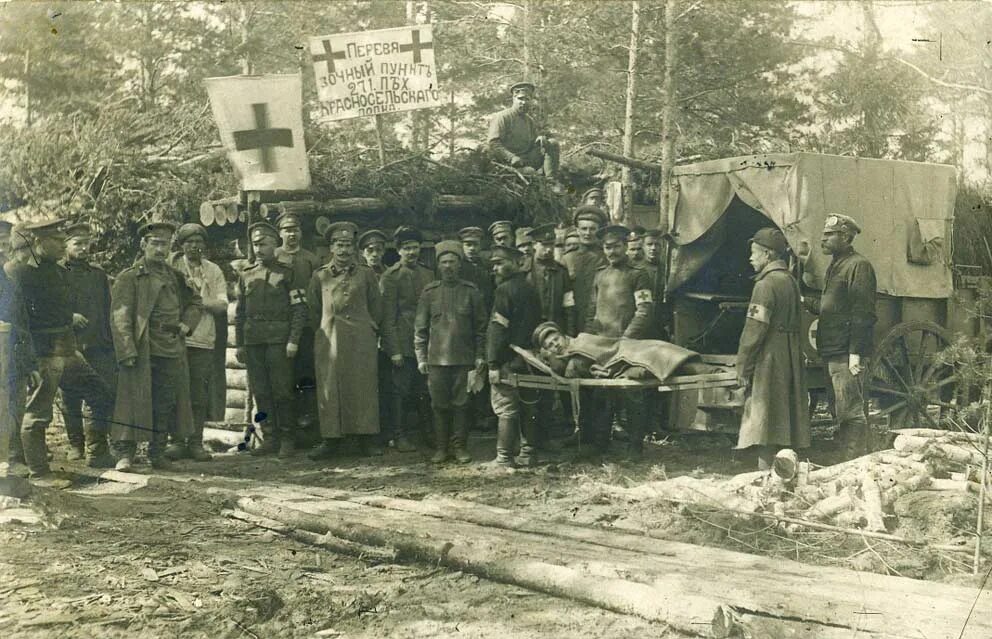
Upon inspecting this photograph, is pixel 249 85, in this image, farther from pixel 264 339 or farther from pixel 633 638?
pixel 633 638

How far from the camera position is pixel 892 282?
8.04 metres

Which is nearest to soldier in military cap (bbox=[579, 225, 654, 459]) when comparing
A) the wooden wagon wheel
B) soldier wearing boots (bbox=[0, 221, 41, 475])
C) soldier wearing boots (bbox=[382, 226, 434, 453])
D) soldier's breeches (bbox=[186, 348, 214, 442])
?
soldier wearing boots (bbox=[382, 226, 434, 453])

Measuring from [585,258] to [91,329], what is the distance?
4494 mm

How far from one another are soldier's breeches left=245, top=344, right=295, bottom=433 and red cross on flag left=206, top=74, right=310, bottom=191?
158 centimetres

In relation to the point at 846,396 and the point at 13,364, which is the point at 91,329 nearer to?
the point at 13,364

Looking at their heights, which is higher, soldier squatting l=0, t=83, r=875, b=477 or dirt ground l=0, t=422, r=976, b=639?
soldier squatting l=0, t=83, r=875, b=477

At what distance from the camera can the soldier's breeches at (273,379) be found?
8039mm

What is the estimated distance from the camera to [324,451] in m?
7.90

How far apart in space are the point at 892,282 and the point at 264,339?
5876 mm

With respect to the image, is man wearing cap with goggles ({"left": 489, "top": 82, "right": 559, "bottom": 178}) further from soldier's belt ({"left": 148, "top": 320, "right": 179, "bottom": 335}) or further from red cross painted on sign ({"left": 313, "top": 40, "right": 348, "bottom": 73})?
soldier's belt ({"left": 148, "top": 320, "right": 179, "bottom": 335})

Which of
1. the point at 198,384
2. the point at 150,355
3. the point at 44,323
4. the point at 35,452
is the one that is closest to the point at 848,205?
the point at 198,384

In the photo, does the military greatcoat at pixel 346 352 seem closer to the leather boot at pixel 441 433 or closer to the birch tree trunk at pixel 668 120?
the leather boot at pixel 441 433

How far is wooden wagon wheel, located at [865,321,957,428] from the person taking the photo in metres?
7.84

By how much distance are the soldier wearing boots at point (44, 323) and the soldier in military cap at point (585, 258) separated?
4.39 meters
